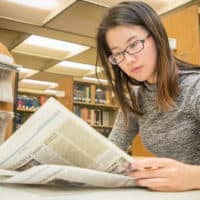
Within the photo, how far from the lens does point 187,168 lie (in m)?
0.56

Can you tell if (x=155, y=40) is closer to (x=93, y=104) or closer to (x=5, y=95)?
(x=5, y=95)

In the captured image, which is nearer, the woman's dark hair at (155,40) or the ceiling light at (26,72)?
the woman's dark hair at (155,40)

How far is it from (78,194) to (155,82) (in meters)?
Answer: 0.57

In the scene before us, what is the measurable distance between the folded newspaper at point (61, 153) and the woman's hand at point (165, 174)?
0.03 m

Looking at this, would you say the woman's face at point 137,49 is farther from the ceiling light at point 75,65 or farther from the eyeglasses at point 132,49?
the ceiling light at point 75,65

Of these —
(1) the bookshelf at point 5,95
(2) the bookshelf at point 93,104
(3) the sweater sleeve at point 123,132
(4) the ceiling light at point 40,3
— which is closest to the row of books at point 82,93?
(2) the bookshelf at point 93,104

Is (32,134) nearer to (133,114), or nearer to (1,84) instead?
(133,114)

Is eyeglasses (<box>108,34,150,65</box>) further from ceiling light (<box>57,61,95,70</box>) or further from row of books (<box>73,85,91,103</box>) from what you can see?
ceiling light (<box>57,61,95,70</box>)

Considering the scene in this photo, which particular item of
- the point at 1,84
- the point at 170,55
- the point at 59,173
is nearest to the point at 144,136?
the point at 170,55

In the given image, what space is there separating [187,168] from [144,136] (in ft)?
1.45

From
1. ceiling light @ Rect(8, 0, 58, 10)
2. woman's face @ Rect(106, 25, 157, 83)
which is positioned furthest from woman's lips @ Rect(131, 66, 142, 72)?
ceiling light @ Rect(8, 0, 58, 10)

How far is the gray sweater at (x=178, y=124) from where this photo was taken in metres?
0.87

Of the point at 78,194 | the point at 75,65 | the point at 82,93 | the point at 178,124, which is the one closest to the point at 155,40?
the point at 178,124

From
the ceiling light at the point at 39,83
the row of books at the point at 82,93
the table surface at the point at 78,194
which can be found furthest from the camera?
the ceiling light at the point at 39,83
